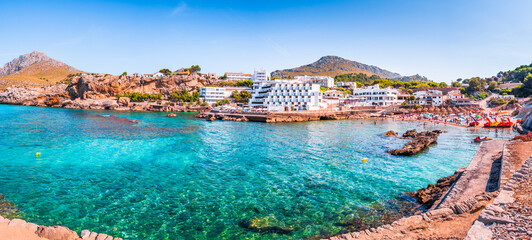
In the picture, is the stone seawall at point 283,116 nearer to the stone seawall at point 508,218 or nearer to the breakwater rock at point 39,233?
the stone seawall at point 508,218

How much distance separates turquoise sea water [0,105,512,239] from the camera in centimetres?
1212

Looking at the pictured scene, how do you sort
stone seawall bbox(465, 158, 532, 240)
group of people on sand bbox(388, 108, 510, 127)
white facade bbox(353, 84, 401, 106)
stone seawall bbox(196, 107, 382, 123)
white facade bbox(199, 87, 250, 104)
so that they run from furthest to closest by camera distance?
white facade bbox(199, 87, 250, 104) → white facade bbox(353, 84, 401, 106) → stone seawall bbox(196, 107, 382, 123) → group of people on sand bbox(388, 108, 510, 127) → stone seawall bbox(465, 158, 532, 240)

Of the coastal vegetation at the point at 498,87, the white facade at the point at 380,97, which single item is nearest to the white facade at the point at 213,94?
the white facade at the point at 380,97

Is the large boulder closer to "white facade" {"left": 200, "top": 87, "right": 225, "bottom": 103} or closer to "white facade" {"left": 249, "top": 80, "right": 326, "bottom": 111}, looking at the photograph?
"white facade" {"left": 249, "top": 80, "right": 326, "bottom": 111}

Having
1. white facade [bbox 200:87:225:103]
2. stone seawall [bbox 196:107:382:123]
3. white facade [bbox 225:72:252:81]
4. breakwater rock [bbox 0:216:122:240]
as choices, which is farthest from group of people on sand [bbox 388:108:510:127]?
white facade [bbox 225:72:252:81]

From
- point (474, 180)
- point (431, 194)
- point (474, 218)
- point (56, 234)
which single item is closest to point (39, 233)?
point (56, 234)

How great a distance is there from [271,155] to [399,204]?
13.9m

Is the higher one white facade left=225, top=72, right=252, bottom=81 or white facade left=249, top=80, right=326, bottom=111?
white facade left=225, top=72, right=252, bottom=81

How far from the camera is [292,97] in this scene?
8506 centimetres

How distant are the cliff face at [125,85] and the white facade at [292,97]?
46717 millimetres

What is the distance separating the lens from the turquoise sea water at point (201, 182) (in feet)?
39.8

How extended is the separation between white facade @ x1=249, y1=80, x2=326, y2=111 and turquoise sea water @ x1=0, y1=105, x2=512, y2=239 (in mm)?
50213

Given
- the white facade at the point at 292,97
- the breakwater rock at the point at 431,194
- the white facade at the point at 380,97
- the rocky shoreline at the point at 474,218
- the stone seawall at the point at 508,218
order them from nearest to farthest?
the stone seawall at the point at 508,218
the rocky shoreline at the point at 474,218
the breakwater rock at the point at 431,194
the white facade at the point at 292,97
the white facade at the point at 380,97

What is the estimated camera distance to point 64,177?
17.9 metres
